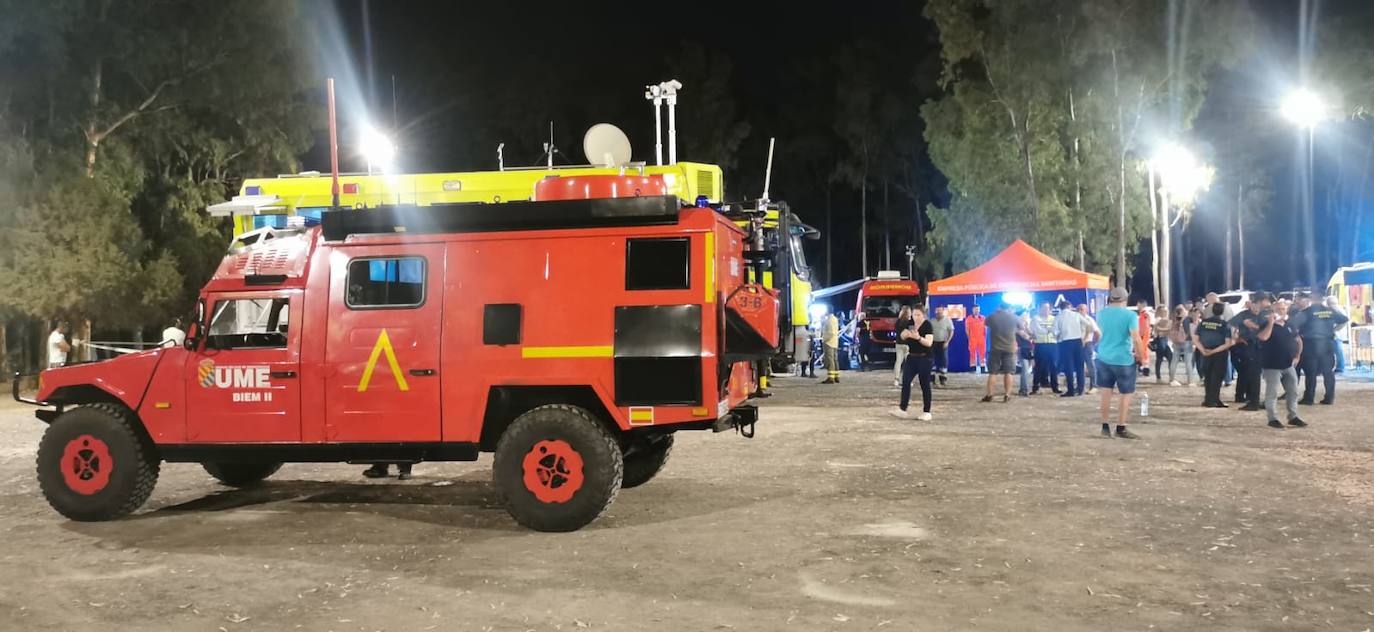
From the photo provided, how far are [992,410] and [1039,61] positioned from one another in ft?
71.3

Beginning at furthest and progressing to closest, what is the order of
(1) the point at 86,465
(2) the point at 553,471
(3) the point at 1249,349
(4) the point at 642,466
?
(3) the point at 1249,349 < (4) the point at 642,466 < (1) the point at 86,465 < (2) the point at 553,471

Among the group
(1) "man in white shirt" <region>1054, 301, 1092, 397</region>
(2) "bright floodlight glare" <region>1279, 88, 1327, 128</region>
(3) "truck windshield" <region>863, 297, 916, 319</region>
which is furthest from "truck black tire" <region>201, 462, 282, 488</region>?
(2) "bright floodlight glare" <region>1279, 88, 1327, 128</region>

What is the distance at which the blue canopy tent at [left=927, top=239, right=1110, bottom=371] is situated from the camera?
22.1 metres

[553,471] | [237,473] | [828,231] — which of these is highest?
[828,231]

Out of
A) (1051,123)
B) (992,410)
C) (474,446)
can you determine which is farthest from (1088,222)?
(474,446)

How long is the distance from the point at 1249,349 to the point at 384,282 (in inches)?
506

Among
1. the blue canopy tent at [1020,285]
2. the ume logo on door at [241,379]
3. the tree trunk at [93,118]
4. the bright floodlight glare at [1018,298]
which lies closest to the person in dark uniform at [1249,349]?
the blue canopy tent at [1020,285]

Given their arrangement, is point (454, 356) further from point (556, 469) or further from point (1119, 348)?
point (1119, 348)

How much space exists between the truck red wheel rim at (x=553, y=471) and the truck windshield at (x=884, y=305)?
77.8 ft

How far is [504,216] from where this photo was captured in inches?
298

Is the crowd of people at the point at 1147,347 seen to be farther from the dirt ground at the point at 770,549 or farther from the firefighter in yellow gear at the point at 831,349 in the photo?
the firefighter in yellow gear at the point at 831,349

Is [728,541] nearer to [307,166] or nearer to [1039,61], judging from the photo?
[1039,61]

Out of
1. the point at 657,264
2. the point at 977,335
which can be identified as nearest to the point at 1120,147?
the point at 977,335

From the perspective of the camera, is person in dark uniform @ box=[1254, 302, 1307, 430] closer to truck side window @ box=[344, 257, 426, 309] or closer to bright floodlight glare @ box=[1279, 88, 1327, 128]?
truck side window @ box=[344, 257, 426, 309]
